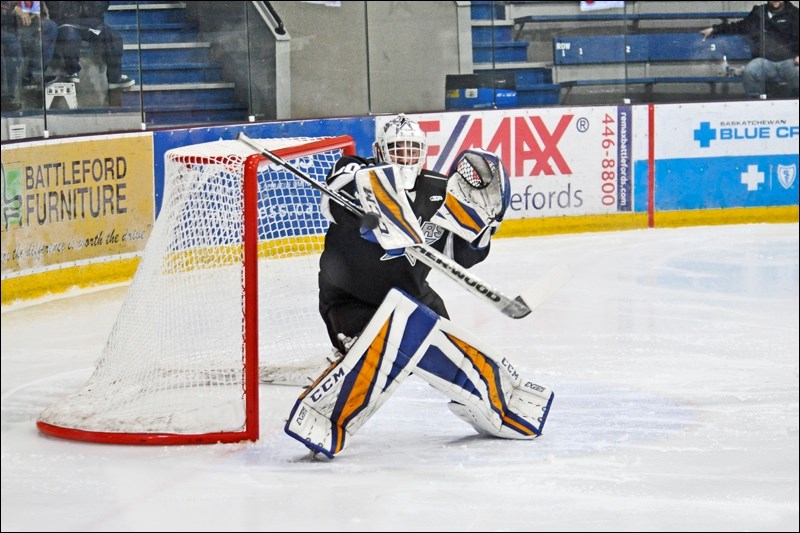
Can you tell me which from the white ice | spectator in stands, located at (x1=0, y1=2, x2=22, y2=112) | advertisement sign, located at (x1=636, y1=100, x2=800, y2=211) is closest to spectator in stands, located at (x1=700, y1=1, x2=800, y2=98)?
advertisement sign, located at (x1=636, y1=100, x2=800, y2=211)

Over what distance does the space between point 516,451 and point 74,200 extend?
2.97 metres

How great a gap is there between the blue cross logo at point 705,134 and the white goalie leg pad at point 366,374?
505 cm

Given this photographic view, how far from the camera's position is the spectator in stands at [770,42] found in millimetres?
8266

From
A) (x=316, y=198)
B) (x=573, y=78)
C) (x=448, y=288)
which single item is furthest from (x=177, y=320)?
(x=573, y=78)

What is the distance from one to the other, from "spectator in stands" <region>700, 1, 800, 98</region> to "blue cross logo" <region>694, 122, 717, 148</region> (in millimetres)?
478

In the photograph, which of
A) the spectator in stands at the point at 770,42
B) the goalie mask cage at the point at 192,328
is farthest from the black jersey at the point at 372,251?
the spectator in stands at the point at 770,42

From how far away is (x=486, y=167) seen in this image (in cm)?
336

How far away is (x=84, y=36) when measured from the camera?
251 inches

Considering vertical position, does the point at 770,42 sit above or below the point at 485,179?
above

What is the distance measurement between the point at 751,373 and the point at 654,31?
15.3 feet

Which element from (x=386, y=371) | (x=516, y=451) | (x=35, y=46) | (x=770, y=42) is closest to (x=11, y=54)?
(x=35, y=46)

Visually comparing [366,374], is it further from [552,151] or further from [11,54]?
[552,151]

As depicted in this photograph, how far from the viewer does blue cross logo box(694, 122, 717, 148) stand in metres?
7.93

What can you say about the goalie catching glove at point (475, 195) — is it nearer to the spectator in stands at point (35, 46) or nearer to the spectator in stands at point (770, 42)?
the spectator in stands at point (35, 46)
